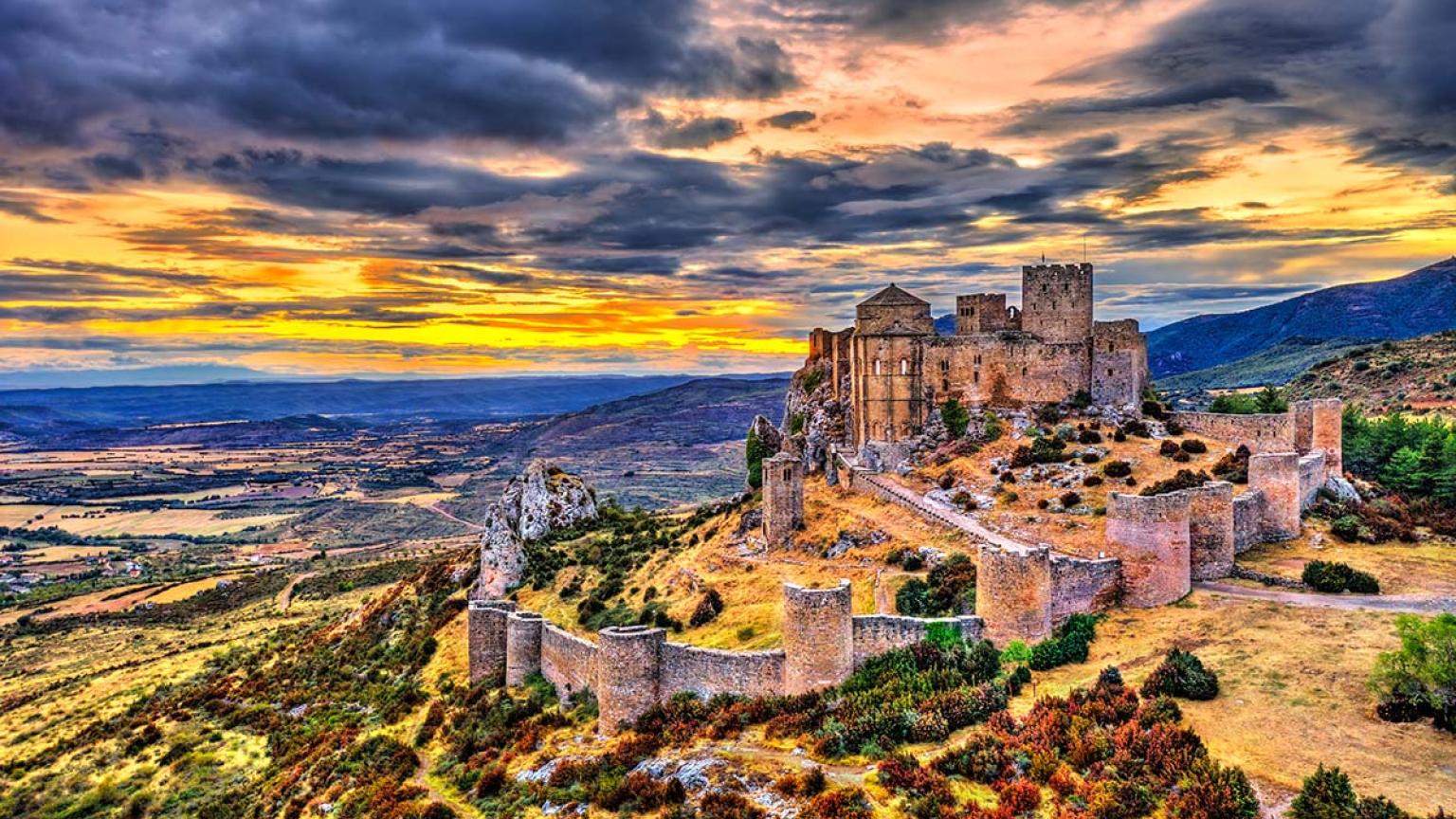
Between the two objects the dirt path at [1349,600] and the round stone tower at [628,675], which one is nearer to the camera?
the dirt path at [1349,600]

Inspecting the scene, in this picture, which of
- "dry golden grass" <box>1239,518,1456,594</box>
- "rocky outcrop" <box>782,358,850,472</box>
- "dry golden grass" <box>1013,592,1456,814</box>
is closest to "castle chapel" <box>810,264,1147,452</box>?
"rocky outcrop" <box>782,358,850,472</box>

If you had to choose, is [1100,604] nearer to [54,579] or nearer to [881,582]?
[881,582]

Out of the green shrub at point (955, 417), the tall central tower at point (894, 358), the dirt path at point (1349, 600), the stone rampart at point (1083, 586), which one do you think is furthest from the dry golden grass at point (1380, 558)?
the tall central tower at point (894, 358)

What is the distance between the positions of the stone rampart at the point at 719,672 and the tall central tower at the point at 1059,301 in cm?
3252

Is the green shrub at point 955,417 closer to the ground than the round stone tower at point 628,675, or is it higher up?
higher up

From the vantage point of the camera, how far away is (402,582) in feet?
192

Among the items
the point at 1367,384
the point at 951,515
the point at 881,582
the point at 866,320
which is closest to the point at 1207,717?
the point at 881,582

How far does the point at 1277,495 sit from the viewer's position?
107 feet

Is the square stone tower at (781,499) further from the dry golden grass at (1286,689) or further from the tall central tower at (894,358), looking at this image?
the dry golden grass at (1286,689)

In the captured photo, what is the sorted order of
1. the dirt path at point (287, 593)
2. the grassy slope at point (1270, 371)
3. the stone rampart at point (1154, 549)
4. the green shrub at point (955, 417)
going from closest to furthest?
the stone rampart at point (1154, 549)
the green shrub at point (955, 417)
the dirt path at point (287, 593)
the grassy slope at point (1270, 371)

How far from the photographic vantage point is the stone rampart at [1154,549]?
25.7 metres

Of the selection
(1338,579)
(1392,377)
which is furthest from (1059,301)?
(1392,377)

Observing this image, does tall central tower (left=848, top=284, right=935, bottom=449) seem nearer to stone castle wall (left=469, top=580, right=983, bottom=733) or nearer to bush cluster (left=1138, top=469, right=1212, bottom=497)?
bush cluster (left=1138, top=469, right=1212, bottom=497)

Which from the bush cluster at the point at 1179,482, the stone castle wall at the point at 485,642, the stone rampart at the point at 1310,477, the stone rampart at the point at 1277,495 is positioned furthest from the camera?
the stone rampart at the point at 1310,477
